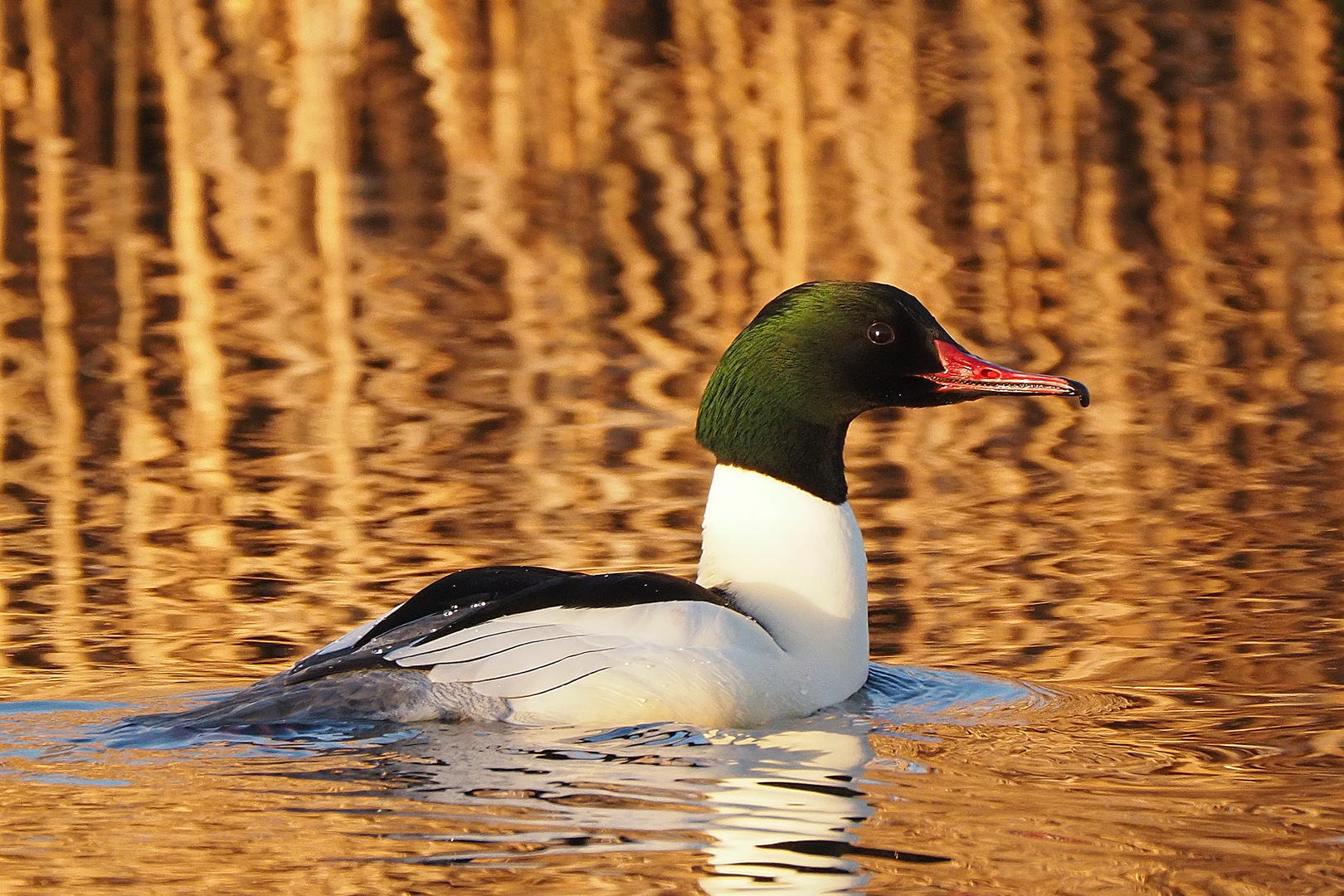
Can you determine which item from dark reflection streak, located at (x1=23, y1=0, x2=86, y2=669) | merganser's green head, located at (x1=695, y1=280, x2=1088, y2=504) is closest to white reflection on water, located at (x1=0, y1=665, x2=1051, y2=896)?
merganser's green head, located at (x1=695, y1=280, x2=1088, y2=504)

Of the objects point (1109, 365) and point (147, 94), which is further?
point (147, 94)

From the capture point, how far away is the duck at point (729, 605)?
5.30 meters

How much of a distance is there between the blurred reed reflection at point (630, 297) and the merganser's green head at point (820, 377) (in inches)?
26.2

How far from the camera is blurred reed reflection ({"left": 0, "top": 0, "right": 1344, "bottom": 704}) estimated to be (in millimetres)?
7254

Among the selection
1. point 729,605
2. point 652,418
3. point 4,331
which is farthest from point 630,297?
point 729,605

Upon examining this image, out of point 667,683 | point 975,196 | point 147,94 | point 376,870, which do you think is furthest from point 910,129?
point 376,870

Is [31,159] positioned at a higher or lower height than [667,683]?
higher

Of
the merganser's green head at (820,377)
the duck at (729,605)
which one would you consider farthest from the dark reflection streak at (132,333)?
the merganser's green head at (820,377)

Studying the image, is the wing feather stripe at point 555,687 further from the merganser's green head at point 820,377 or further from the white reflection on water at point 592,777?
the merganser's green head at point 820,377

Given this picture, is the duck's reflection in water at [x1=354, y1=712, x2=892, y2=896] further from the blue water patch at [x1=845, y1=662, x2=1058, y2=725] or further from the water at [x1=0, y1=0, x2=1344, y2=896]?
the blue water patch at [x1=845, y1=662, x2=1058, y2=725]

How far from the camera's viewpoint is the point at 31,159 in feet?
55.0

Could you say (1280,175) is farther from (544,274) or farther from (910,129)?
(544,274)

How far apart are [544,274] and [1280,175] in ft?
22.7

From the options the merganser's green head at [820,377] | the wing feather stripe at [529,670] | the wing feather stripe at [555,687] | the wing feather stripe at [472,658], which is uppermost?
the merganser's green head at [820,377]
